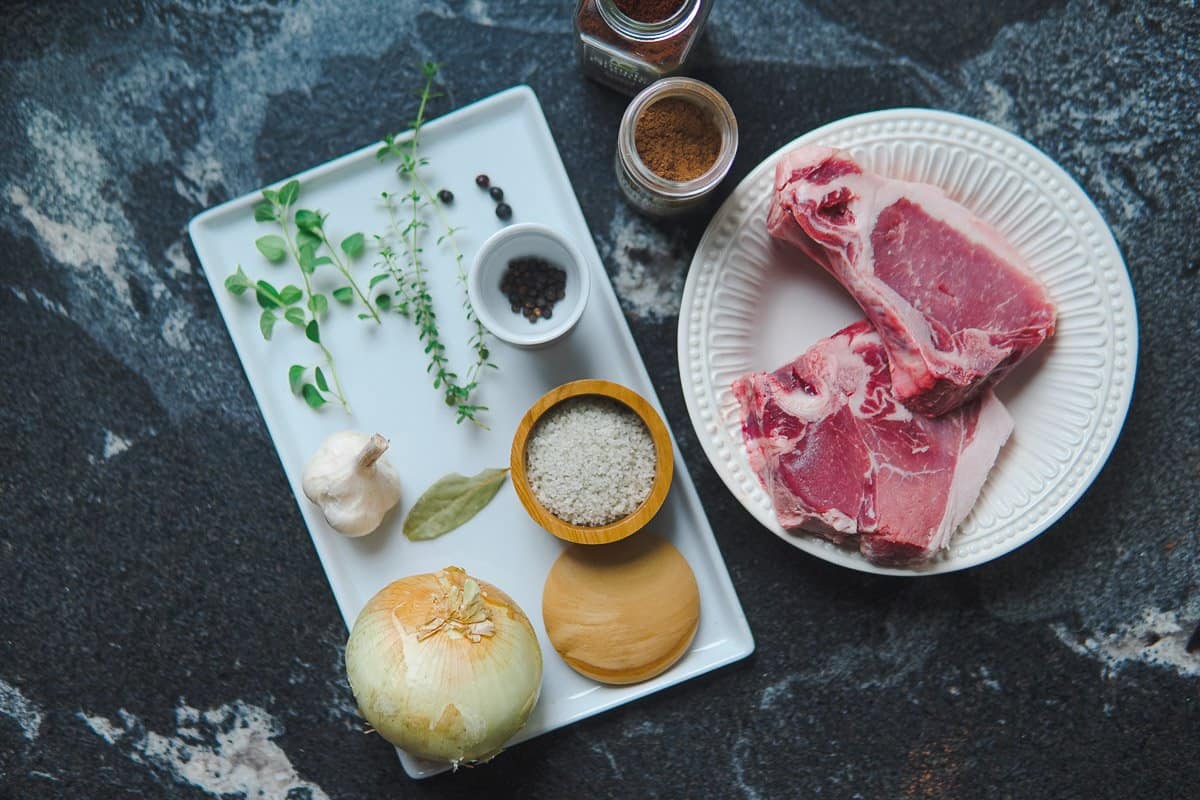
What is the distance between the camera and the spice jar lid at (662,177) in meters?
1.20

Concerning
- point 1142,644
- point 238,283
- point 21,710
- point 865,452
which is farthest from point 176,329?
point 1142,644

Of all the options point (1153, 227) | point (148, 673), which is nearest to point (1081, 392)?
point (1153, 227)

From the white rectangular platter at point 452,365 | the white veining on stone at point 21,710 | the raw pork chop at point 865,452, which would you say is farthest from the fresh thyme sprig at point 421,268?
the white veining on stone at point 21,710

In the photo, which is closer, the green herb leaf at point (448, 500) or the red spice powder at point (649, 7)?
the red spice powder at point (649, 7)

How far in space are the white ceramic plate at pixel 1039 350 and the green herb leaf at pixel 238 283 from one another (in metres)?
0.71

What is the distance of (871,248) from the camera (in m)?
1.23

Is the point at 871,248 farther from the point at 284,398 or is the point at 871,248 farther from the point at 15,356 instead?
the point at 15,356

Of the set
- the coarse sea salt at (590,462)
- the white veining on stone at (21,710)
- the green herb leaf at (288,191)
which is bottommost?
the white veining on stone at (21,710)

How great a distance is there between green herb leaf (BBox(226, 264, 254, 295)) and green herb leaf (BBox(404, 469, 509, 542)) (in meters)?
0.45

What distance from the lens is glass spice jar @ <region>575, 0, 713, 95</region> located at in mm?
1176

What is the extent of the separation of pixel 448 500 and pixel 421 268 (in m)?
0.39

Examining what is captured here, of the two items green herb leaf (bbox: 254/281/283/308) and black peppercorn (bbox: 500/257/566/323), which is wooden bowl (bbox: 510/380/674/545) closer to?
black peppercorn (bbox: 500/257/566/323)

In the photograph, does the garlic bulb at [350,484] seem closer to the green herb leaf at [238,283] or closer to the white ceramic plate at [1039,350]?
the green herb leaf at [238,283]

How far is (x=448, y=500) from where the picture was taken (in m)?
1.36
